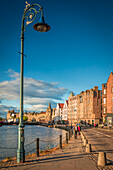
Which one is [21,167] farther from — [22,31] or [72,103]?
[72,103]

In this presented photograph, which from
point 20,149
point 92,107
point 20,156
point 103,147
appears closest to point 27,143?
point 103,147

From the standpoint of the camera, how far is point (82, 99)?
104 meters

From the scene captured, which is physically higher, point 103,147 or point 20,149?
point 20,149

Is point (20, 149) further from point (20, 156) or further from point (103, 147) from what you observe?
point (103, 147)

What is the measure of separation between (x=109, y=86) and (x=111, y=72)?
16.7 ft

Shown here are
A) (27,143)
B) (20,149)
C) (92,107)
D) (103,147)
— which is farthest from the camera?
(92,107)

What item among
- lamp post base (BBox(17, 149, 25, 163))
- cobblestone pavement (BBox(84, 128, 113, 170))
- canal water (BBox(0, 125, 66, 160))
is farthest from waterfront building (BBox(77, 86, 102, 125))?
lamp post base (BBox(17, 149, 25, 163))

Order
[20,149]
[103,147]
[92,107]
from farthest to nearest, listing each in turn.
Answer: [92,107]
[103,147]
[20,149]

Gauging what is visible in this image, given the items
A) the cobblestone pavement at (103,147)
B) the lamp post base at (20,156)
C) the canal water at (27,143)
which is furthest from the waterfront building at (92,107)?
the lamp post base at (20,156)

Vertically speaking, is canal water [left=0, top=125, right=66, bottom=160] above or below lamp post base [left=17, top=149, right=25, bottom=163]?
below

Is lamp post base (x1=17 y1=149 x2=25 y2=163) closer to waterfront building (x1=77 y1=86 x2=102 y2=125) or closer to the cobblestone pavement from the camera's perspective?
the cobblestone pavement

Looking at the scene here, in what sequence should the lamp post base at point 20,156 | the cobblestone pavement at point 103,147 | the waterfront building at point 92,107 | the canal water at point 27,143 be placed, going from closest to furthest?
the lamp post base at point 20,156 < the cobblestone pavement at point 103,147 < the canal water at point 27,143 < the waterfront building at point 92,107

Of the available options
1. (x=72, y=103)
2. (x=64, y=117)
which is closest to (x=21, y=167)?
(x=72, y=103)

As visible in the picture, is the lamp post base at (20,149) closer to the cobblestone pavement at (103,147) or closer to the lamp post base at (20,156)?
the lamp post base at (20,156)
